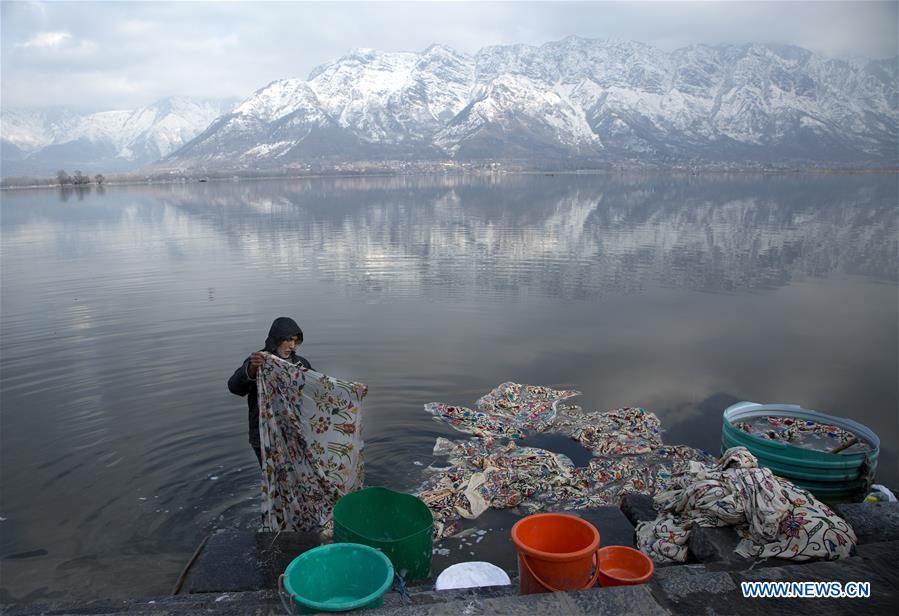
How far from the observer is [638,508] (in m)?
6.28

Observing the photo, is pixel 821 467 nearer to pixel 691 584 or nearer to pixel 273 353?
pixel 691 584

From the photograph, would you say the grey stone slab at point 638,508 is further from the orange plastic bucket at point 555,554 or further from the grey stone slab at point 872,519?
the orange plastic bucket at point 555,554

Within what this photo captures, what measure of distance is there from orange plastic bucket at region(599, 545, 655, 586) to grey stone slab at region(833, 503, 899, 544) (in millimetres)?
2221

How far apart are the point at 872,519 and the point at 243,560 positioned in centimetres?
584

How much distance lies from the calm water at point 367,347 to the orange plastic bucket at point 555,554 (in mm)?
3593

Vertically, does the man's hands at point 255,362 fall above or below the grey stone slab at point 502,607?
above

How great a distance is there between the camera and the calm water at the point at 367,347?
7.45 m

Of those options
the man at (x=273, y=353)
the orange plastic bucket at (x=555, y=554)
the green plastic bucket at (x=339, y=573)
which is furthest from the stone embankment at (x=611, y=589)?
the man at (x=273, y=353)

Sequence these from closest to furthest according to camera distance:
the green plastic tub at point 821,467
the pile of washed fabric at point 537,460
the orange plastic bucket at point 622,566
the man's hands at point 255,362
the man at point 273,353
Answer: the orange plastic bucket at point 622,566 < the man's hands at point 255,362 < the man at point 273,353 < the green plastic tub at point 821,467 < the pile of washed fabric at point 537,460

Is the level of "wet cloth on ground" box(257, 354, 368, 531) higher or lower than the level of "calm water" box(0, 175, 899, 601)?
higher

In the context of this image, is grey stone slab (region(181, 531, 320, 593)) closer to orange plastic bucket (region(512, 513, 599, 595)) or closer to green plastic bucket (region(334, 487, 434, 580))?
green plastic bucket (region(334, 487, 434, 580))

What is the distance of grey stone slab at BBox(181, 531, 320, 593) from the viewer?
505 cm

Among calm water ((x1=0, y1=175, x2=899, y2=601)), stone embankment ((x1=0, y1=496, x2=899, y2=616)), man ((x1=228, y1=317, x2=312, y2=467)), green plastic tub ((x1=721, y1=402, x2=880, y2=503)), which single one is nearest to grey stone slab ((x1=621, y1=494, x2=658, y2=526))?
stone embankment ((x1=0, y1=496, x2=899, y2=616))

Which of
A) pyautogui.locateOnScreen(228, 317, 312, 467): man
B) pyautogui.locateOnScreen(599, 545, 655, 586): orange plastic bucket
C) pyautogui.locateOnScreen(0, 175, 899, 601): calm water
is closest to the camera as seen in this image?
pyautogui.locateOnScreen(599, 545, 655, 586): orange plastic bucket
